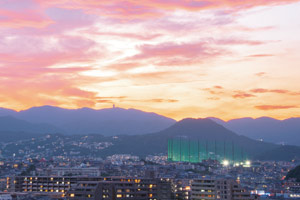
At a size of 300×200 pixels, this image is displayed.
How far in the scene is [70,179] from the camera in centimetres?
7156

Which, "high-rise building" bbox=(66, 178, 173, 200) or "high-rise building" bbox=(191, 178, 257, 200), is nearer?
"high-rise building" bbox=(191, 178, 257, 200)

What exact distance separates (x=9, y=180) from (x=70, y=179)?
11.2 metres

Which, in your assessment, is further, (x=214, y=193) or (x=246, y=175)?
(x=246, y=175)

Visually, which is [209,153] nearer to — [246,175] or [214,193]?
[246,175]

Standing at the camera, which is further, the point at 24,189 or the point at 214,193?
the point at 24,189

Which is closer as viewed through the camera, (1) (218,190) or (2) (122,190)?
(1) (218,190)

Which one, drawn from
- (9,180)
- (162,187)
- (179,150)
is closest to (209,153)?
(179,150)

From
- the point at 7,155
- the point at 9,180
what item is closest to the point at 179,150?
the point at 7,155

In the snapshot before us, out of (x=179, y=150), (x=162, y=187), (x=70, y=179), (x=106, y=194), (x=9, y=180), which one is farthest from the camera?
(x=179, y=150)

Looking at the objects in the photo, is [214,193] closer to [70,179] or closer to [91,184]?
[91,184]

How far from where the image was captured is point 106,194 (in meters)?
50.0

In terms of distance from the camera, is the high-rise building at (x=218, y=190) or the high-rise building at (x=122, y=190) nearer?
the high-rise building at (x=218, y=190)

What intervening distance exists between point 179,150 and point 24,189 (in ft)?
365

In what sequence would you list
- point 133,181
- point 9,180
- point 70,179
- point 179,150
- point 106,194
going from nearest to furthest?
point 106,194
point 133,181
point 70,179
point 9,180
point 179,150
